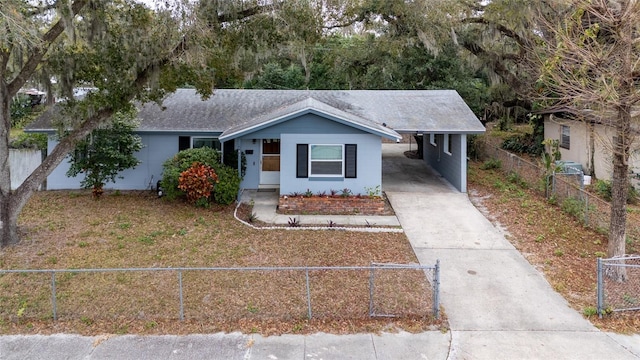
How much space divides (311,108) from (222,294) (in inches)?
268

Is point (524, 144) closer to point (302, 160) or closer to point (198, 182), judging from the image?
point (302, 160)

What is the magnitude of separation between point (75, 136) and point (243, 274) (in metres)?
5.81

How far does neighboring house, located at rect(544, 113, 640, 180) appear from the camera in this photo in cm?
1560

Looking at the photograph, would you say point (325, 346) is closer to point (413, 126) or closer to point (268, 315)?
point (268, 315)

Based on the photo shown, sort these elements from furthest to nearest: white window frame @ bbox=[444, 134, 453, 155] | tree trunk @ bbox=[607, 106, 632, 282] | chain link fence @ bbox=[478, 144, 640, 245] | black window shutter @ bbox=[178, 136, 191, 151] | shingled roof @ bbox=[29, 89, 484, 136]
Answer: white window frame @ bbox=[444, 134, 453, 155] → black window shutter @ bbox=[178, 136, 191, 151] → shingled roof @ bbox=[29, 89, 484, 136] → chain link fence @ bbox=[478, 144, 640, 245] → tree trunk @ bbox=[607, 106, 632, 282]

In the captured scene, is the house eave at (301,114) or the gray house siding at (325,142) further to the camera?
the gray house siding at (325,142)

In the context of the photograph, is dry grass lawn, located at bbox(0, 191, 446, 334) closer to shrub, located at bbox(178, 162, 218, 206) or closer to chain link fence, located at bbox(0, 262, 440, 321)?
chain link fence, located at bbox(0, 262, 440, 321)

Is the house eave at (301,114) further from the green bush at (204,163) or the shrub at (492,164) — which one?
the shrub at (492,164)

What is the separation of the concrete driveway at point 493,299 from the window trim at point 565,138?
8822 mm

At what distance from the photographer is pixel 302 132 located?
1348 centimetres

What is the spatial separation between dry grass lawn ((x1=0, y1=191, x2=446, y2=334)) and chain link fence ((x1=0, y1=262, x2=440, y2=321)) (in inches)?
0.8

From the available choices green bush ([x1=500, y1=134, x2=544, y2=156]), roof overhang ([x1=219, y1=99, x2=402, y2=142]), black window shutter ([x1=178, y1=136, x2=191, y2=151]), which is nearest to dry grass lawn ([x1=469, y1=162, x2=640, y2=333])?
roof overhang ([x1=219, y1=99, x2=402, y2=142])

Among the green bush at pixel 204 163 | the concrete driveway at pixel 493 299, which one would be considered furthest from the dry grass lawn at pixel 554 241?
the green bush at pixel 204 163

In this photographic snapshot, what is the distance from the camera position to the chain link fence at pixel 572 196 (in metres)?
11.1
